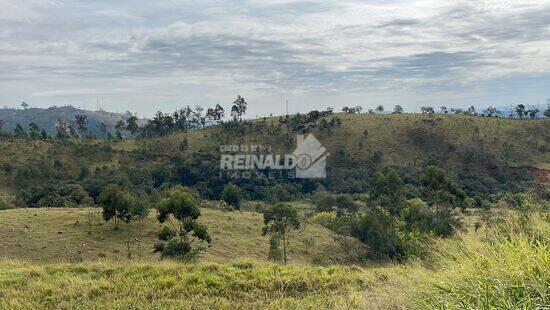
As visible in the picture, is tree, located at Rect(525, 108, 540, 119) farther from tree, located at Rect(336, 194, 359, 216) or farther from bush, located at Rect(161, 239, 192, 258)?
bush, located at Rect(161, 239, 192, 258)

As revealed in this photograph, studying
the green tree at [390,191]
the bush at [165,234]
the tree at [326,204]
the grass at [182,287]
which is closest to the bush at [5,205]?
the bush at [165,234]

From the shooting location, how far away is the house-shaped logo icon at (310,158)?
90.4m

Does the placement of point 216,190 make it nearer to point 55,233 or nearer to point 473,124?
point 55,233

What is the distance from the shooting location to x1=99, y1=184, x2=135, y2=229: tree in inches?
1465

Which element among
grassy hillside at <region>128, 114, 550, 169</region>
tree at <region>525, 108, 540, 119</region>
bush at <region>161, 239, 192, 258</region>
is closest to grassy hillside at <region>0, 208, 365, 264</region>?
bush at <region>161, 239, 192, 258</region>

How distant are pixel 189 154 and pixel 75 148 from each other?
23.9m

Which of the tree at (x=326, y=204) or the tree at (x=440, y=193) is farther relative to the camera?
the tree at (x=326, y=204)

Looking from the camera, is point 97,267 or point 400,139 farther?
point 400,139

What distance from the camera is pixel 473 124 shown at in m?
105

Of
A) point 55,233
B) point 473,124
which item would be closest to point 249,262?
point 55,233

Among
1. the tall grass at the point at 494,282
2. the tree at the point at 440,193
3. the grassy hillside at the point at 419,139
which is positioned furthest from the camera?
the grassy hillside at the point at 419,139

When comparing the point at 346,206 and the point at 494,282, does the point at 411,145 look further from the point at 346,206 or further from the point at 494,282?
the point at 494,282

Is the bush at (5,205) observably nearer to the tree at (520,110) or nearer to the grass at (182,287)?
the grass at (182,287)
